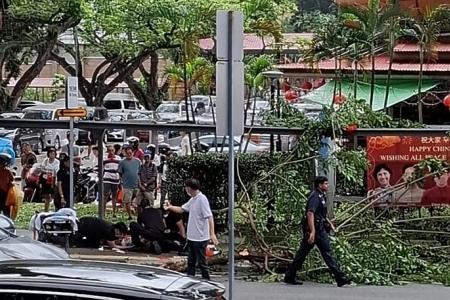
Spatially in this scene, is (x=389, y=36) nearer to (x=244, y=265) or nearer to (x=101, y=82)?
(x=244, y=265)

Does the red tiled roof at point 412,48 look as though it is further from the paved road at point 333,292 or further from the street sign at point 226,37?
the street sign at point 226,37

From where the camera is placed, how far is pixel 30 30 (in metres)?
36.3

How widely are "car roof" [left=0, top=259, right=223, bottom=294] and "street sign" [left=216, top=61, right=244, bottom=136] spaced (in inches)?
197

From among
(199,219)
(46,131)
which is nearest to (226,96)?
(199,219)

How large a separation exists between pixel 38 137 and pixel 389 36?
77.7 ft

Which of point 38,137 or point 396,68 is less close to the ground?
point 396,68

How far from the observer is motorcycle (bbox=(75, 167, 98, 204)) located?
2509 cm

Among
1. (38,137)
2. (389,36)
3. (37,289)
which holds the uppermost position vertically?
(389,36)

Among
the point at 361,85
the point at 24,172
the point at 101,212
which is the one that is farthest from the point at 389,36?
the point at 24,172

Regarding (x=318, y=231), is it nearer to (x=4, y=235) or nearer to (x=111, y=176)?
(x=4, y=235)

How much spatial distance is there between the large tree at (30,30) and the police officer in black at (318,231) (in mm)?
17232

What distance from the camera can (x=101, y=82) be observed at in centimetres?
4391

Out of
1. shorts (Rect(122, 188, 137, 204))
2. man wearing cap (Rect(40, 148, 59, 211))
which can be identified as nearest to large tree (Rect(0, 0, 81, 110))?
man wearing cap (Rect(40, 148, 59, 211))

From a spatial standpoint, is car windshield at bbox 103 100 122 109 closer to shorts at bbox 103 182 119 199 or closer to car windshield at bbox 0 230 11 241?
shorts at bbox 103 182 119 199
